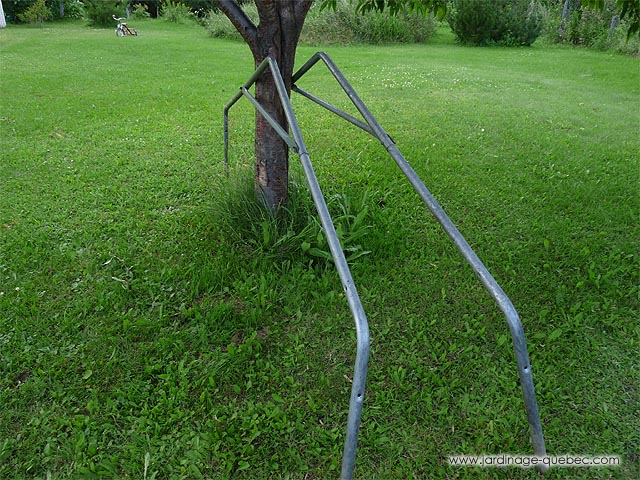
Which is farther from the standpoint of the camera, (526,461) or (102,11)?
(102,11)

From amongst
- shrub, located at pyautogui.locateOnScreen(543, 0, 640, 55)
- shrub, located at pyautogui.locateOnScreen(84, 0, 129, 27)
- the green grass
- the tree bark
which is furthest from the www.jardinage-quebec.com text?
shrub, located at pyautogui.locateOnScreen(84, 0, 129, 27)

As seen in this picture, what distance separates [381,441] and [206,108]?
507cm

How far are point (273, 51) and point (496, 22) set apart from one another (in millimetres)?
11671

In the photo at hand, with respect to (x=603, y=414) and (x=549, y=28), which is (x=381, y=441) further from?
(x=549, y=28)

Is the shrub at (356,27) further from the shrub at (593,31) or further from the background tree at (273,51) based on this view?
the background tree at (273,51)

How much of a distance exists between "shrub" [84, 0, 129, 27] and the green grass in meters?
13.2

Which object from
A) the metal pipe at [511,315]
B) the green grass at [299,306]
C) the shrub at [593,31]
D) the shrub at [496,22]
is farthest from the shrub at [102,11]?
the metal pipe at [511,315]

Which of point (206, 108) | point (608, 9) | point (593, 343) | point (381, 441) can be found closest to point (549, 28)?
point (608, 9)

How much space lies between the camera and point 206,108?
6.05m

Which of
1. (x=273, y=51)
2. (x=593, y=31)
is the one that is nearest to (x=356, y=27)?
(x=593, y=31)

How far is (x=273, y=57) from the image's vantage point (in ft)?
8.87

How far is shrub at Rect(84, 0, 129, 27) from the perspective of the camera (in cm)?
1609

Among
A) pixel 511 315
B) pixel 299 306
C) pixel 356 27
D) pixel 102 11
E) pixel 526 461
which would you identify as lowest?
pixel 526 461

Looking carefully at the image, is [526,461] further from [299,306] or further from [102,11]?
[102,11]
